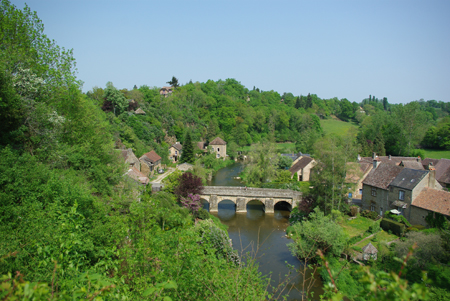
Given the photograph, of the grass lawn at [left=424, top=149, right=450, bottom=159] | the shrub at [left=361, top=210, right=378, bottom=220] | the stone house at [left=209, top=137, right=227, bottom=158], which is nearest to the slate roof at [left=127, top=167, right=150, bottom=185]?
the shrub at [left=361, top=210, right=378, bottom=220]

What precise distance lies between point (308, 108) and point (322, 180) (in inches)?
4128

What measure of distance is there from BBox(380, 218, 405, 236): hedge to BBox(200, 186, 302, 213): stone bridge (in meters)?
11.0

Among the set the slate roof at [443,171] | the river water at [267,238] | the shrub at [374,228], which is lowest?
the river water at [267,238]

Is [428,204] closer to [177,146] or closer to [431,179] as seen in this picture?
[431,179]

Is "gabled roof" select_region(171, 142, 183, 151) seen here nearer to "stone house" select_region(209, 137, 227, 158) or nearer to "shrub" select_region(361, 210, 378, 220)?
"stone house" select_region(209, 137, 227, 158)

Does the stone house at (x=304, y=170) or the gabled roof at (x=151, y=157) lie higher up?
the gabled roof at (x=151, y=157)

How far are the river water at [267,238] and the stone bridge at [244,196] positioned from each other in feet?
3.67

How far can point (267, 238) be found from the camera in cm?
2602

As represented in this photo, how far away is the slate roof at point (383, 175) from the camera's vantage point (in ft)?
98.0

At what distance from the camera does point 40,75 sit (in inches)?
701

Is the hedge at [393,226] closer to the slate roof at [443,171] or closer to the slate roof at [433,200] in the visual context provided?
the slate roof at [433,200]

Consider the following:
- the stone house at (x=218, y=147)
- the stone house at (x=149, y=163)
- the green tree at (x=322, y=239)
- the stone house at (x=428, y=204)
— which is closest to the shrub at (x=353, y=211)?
the stone house at (x=428, y=204)

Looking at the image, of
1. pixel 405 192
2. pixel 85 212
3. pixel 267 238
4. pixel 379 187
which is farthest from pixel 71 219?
pixel 379 187

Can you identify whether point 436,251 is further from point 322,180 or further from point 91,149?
point 91,149
